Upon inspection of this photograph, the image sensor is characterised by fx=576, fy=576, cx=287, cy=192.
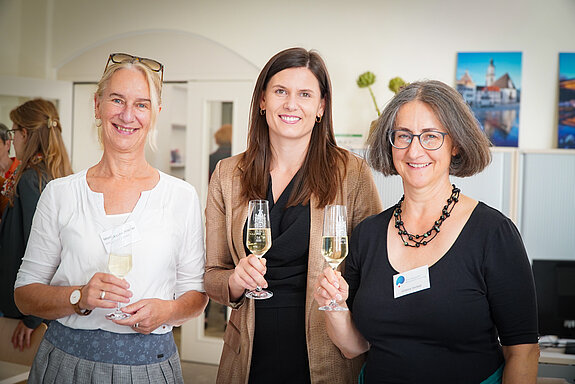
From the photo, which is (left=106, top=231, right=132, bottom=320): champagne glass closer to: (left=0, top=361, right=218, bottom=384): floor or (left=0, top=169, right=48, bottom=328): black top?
(left=0, top=169, right=48, bottom=328): black top

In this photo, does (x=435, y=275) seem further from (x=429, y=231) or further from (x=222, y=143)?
(x=222, y=143)

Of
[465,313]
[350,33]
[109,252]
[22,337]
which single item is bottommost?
[22,337]

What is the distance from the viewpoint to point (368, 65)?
4582mm

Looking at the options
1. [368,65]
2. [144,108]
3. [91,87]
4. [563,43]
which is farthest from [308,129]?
[91,87]

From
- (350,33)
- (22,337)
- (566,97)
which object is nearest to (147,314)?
(22,337)

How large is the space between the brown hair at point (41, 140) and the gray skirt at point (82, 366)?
1749 mm

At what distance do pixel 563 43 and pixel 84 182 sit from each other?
3.78 metres

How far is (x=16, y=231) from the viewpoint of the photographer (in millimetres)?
3422

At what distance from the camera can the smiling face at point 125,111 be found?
1836mm

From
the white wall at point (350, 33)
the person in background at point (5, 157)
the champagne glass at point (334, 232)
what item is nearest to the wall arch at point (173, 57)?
the white wall at point (350, 33)

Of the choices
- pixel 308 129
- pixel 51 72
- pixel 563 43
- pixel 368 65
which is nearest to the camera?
pixel 308 129

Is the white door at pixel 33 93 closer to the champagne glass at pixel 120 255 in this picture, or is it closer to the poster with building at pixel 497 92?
the poster with building at pixel 497 92

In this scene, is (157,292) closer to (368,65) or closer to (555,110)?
(368,65)

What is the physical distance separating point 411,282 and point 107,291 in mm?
842
